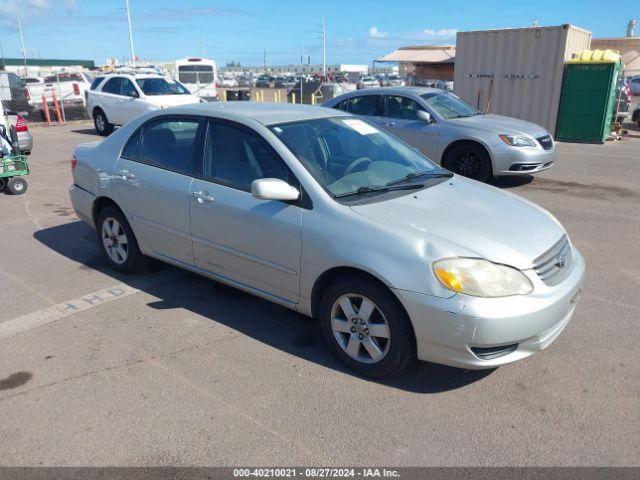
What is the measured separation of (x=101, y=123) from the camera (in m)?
16.4

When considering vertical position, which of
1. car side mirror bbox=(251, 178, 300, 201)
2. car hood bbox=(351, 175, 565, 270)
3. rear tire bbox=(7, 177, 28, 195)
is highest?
car side mirror bbox=(251, 178, 300, 201)

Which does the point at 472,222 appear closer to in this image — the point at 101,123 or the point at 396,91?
the point at 396,91

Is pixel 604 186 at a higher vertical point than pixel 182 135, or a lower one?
lower

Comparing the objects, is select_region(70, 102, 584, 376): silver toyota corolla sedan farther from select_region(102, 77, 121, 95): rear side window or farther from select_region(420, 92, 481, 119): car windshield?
select_region(102, 77, 121, 95): rear side window

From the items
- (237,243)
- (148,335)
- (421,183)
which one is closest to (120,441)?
(148,335)

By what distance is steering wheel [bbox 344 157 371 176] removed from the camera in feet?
12.9

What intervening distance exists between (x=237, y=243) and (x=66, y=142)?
13.0 metres

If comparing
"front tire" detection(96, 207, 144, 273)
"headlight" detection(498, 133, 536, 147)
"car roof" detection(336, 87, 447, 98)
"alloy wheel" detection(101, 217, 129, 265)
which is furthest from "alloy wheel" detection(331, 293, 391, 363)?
"car roof" detection(336, 87, 447, 98)

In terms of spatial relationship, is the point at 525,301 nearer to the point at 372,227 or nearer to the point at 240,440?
the point at 372,227

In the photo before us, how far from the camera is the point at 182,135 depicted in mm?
4477

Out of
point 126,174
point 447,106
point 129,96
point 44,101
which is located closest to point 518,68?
point 447,106

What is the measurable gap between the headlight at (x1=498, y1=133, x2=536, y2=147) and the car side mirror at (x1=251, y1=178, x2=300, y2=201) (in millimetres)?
5984

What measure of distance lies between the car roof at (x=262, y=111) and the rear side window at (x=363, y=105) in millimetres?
5295

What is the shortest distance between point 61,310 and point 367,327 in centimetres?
265
